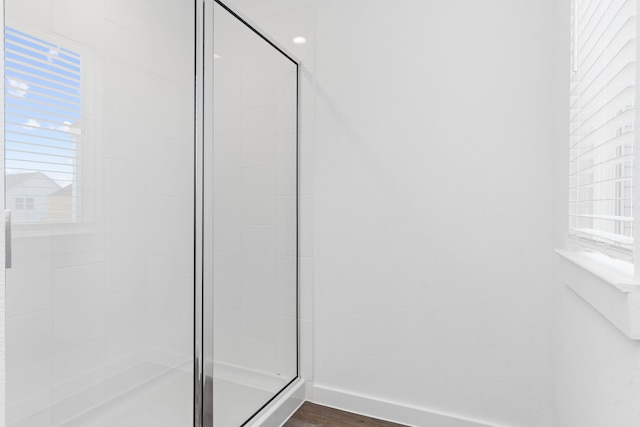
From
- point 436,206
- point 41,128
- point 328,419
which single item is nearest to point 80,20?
point 41,128

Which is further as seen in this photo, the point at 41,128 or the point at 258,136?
the point at 258,136

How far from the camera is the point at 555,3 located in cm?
151

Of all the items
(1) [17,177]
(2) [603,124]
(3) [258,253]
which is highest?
(2) [603,124]

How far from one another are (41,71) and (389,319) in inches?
62.3

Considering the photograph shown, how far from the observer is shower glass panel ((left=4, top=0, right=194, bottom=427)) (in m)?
1.09

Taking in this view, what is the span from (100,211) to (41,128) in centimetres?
28

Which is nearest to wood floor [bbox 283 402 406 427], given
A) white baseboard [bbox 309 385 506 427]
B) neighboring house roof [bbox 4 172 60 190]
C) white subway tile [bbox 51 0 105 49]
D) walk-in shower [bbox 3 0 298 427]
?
white baseboard [bbox 309 385 506 427]

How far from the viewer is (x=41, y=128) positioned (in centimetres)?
110

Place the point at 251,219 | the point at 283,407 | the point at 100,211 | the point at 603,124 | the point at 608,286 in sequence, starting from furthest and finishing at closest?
1. the point at 283,407
2. the point at 251,219
3. the point at 100,211
4. the point at 603,124
5. the point at 608,286

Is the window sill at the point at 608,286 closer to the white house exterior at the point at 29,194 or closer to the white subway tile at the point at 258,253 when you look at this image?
the white subway tile at the point at 258,253

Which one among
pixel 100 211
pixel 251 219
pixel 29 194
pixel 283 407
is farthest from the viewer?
pixel 283 407

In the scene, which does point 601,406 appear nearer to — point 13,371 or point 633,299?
point 633,299

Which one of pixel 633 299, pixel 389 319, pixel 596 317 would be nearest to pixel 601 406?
pixel 596 317

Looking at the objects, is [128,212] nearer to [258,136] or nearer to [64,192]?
[64,192]
